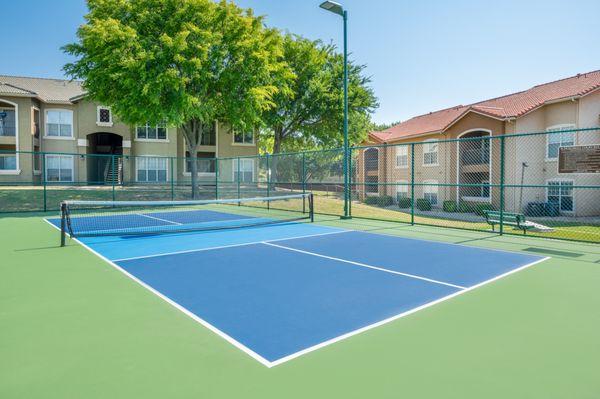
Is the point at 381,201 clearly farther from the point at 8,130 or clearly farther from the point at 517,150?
the point at 8,130

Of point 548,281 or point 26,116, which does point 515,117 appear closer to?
point 548,281

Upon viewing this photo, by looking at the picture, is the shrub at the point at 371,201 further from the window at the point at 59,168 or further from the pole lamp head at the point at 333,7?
the window at the point at 59,168

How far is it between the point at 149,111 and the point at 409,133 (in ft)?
70.2

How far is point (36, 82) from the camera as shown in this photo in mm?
35344

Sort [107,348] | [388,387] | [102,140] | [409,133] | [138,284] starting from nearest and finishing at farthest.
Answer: [388,387] < [107,348] < [138,284] < [409,133] < [102,140]

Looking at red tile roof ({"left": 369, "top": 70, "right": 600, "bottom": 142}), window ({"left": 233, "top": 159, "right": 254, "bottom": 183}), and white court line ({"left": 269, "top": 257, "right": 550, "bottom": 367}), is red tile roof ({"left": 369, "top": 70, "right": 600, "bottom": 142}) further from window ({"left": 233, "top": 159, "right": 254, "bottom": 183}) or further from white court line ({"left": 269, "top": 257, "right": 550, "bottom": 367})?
white court line ({"left": 269, "top": 257, "right": 550, "bottom": 367})

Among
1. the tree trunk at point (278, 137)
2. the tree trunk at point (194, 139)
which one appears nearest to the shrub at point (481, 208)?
the tree trunk at point (194, 139)

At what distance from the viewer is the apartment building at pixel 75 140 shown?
3083cm

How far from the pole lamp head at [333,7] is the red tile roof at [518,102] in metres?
15.8

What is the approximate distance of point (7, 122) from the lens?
103 ft

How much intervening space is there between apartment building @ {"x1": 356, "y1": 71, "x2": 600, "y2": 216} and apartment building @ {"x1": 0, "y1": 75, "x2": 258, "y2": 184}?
48.8 feet

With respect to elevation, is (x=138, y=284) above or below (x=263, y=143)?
below

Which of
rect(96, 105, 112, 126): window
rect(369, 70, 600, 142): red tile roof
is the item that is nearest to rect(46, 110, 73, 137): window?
rect(96, 105, 112, 126): window

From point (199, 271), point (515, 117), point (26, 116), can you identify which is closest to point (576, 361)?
point (199, 271)
